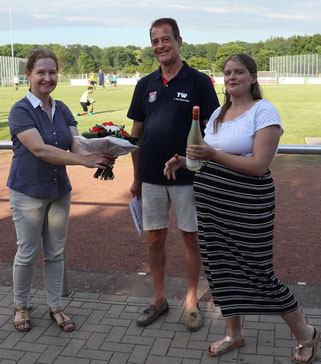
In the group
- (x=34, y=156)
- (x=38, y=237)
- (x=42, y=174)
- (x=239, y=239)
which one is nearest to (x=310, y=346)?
(x=239, y=239)

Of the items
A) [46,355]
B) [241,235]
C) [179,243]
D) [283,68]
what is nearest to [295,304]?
[241,235]

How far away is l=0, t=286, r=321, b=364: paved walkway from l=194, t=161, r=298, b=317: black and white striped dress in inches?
13.9

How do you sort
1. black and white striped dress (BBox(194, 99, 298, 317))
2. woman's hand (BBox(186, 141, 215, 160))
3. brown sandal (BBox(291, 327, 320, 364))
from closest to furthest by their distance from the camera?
woman's hand (BBox(186, 141, 215, 160))
black and white striped dress (BBox(194, 99, 298, 317))
brown sandal (BBox(291, 327, 320, 364))

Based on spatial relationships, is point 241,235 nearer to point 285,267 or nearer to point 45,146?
point 45,146

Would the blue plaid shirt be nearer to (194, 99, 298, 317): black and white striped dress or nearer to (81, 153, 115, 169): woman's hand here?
(81, 153, 115, 169): woman's hand

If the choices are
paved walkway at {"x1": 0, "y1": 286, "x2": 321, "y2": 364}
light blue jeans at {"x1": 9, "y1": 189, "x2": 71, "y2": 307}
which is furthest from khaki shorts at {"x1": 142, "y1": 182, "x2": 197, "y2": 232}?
paved walkway at {"x1": 0, "y1": 286, "x2": 321, "y2": 364}

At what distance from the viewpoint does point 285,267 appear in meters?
5.30

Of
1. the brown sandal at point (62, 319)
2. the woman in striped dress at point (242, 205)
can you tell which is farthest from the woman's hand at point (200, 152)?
the brown sandal at point (62, 319)

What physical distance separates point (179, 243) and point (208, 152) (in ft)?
10.5

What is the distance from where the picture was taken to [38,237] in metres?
3.89

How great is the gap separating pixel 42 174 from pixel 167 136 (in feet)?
3.01

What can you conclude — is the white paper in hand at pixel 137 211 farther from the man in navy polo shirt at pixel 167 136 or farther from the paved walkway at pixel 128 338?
the paved walkway at pixel 128 338

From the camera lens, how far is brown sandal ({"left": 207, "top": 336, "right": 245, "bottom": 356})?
350cm

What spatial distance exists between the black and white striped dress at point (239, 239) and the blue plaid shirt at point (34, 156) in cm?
105
